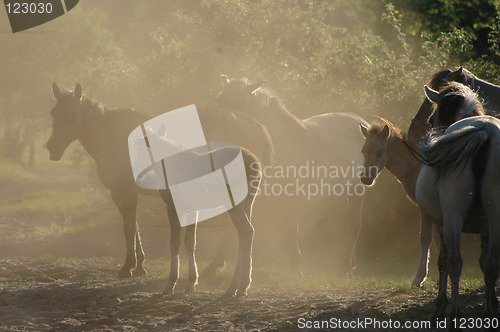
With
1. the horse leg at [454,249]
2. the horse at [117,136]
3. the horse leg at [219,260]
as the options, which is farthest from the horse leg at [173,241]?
the horse leg at [454,249]

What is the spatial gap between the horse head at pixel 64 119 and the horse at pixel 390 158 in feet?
15.5

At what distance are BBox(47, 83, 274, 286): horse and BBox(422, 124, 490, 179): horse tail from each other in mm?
4314

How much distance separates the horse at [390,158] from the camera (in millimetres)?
8078

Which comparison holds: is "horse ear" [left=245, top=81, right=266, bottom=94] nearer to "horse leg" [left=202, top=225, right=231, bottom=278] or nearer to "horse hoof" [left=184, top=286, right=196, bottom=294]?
"horse leg" [left=202, top=225, right=231, bottom=278]

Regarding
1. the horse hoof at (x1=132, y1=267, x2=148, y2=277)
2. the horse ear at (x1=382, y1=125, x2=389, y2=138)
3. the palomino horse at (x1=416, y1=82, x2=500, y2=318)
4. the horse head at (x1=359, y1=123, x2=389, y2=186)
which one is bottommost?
the horse hoof at (x1=132, y1=267, x2=148, y2=277)

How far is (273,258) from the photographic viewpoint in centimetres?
1297

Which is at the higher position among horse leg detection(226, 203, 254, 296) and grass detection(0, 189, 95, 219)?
grass detection(0, 189, 95, 219)

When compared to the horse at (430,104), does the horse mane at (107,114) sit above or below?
above

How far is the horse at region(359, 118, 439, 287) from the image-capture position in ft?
26.5

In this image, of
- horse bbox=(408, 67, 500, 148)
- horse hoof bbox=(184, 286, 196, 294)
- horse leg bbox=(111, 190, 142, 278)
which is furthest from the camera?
horse leg bbox=(111, 190, 142, 278)

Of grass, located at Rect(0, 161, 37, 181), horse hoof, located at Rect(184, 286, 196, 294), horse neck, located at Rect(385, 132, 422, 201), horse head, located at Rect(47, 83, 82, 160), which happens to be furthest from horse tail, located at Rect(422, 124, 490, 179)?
grass, located at Rect(0, 161, 37, 181)

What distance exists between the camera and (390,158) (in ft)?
27.0

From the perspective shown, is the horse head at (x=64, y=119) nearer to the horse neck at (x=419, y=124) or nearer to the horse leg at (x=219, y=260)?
the horse leg at (x=219, y=260)

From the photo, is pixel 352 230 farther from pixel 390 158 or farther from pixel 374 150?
pixel 374 150
